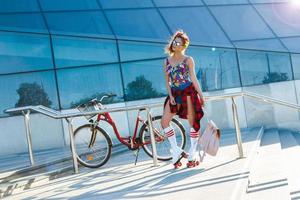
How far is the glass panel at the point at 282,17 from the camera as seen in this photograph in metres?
14.1

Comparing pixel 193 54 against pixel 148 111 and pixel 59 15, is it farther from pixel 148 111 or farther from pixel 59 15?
pixel 148 111

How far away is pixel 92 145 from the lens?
6.61 metres

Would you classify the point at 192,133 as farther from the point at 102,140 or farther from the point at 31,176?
the point at 31,176

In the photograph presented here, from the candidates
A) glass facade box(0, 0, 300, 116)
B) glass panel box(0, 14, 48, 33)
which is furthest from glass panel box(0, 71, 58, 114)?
glass panel box(0, 14, 48, 33)

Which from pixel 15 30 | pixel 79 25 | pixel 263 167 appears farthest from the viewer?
pixel 79 25

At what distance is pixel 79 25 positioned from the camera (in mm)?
12547

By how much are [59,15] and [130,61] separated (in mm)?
2470

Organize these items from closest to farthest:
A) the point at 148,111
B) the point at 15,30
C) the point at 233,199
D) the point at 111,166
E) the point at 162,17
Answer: the point at 233,199, the point at 148,111, the point at 111,166, the point at 15,30, the point at 162,17

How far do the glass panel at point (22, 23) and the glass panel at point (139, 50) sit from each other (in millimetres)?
2169

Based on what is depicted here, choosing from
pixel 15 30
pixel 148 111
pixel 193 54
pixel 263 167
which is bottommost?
pixel 263 167

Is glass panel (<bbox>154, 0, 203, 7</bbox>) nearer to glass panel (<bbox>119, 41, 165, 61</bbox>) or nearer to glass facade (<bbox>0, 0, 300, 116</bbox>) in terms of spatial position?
glass facade (<bbox>0, 0, 300, 116</bbox>)

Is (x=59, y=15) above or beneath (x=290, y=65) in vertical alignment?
above

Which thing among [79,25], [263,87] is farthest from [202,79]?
[79,25]

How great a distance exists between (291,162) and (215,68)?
22.4 ft
